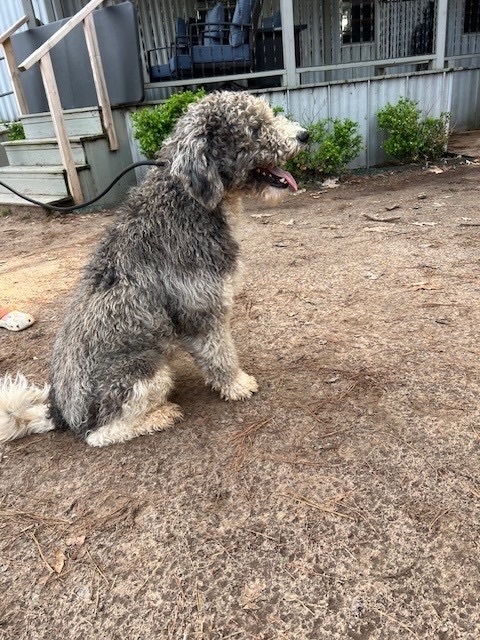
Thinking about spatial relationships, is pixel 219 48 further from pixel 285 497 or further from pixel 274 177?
pixel 285 497

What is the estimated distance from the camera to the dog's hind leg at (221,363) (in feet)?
8.91

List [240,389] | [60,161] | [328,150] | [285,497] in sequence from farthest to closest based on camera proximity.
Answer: [60,161] < [328,150] < [240,389] < [285,497]

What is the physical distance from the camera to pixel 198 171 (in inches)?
92.0

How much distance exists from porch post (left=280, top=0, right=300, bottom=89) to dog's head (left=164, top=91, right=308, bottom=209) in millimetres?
6448

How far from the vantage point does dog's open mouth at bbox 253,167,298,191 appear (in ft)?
8.45

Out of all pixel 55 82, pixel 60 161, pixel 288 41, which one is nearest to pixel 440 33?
pixel 288 41

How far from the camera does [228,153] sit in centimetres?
242

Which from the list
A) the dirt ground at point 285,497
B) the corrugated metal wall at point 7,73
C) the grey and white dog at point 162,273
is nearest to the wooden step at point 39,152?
the corrugated metal wall at point 7,73

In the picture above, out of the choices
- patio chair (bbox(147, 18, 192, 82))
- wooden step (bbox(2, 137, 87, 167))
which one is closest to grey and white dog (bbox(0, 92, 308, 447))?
wooden step (bbox(2, 137, 87, 167))

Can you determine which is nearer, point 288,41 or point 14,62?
point 288,41

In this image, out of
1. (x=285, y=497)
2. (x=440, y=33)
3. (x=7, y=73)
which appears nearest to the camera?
(x=285, y=497)

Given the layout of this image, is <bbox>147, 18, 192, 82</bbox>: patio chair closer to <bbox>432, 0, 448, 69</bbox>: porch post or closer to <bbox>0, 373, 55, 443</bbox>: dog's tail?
<bbox>432, 0, 448, 69</bbox>: porch post

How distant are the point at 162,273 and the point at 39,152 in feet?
24.8

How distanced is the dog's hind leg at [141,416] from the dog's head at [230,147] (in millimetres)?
1010
